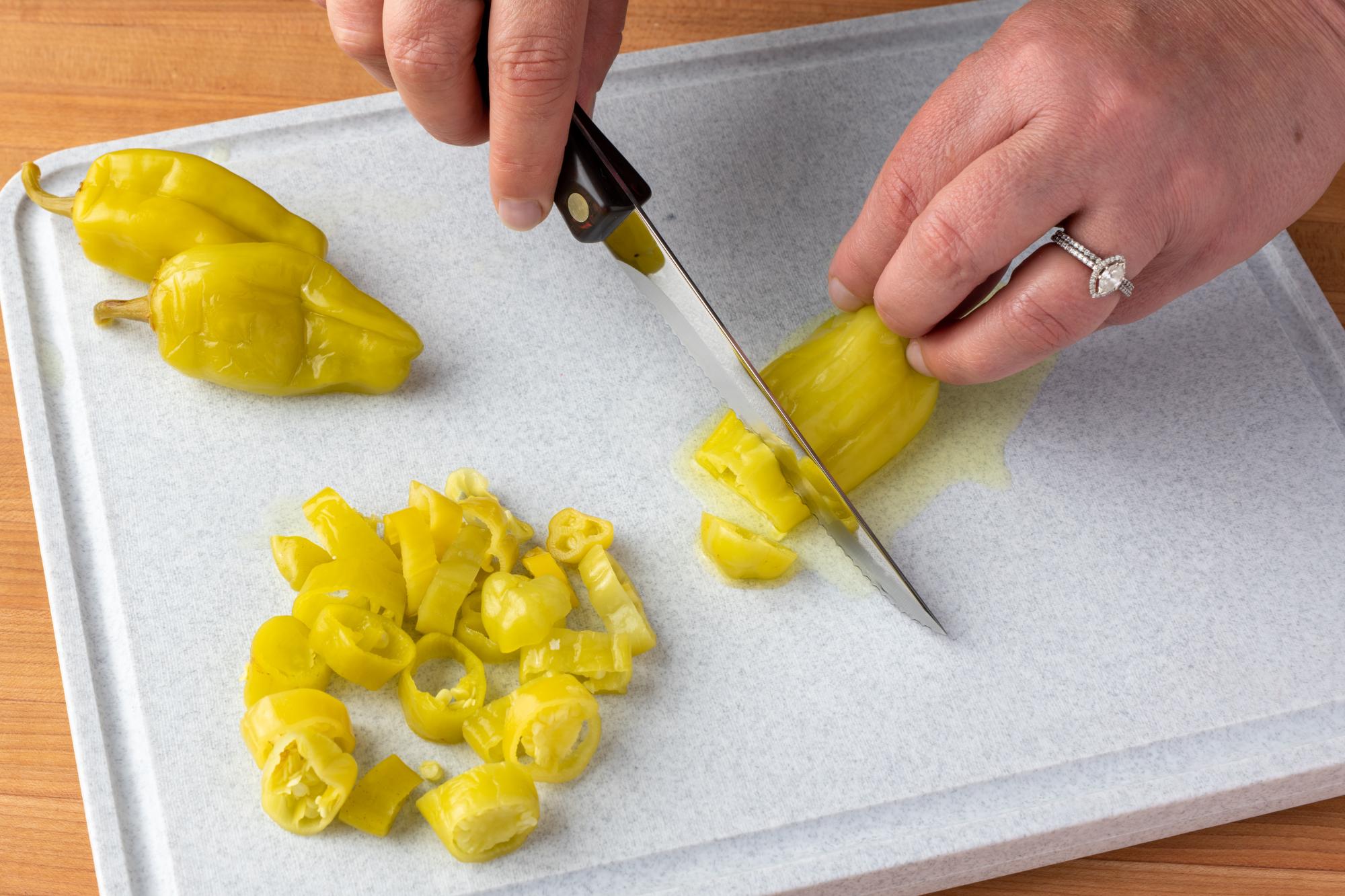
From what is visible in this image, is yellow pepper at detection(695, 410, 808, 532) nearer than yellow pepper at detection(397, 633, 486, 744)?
No

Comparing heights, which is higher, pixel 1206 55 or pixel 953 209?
pixel 1206 55

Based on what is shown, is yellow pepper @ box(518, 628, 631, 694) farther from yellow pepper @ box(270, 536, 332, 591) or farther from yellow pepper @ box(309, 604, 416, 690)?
yellow pepper @ box(270, 536, 332, 591)

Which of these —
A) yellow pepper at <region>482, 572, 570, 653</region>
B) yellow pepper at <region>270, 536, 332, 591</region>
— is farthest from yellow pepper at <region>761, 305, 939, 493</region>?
yellow pepper at <region>270, 536, 332, 591</region>

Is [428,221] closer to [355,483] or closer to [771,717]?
[355,483]

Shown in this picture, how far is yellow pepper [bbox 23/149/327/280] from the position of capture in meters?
1.56

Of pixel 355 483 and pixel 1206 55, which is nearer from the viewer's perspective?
pixel 1206 55

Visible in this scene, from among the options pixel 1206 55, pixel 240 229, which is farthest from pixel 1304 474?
pixel 240 229

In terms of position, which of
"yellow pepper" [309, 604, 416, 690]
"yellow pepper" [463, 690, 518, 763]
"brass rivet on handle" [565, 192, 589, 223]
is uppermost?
"brass rivet on handle" [565, 192, 589, 223]

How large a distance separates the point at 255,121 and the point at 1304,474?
1565 millimetres

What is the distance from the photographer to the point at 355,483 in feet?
4.99

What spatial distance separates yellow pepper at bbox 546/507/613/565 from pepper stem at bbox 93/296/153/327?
1.90 feet

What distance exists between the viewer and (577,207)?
146 cm

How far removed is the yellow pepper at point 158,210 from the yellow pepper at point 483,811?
2.54ft

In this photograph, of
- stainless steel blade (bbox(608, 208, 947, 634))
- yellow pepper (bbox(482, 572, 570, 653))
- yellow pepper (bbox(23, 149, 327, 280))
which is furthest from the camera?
yellow pepper (bbox(23, 149, 327, 280))
